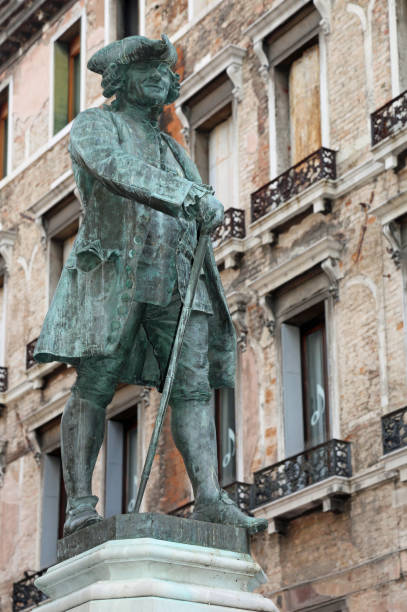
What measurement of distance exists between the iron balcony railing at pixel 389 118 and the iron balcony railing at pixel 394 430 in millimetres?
3191

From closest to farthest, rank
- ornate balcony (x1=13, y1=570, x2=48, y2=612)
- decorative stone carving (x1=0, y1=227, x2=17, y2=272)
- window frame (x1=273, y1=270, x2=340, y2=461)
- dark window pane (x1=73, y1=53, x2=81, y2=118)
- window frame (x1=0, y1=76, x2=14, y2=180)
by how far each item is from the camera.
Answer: window frame (x1=273, y1=270, x2=340, y2=461) → ornate balcony (x1=13, y1=570, x2=48, y2=612) → dark window pane (x1=73, y1=53, x2=81, y2=118) → decorative stone carving (x1=0, y1=227, x2=17, y2=272) → window frame (x1=0, y1=76, x2=14, y2=180)

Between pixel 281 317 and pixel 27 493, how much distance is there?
6539 mm

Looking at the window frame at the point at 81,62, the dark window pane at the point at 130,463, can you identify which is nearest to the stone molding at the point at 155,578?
the dark window pane at the point at 130,463

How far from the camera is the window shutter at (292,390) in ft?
54.1

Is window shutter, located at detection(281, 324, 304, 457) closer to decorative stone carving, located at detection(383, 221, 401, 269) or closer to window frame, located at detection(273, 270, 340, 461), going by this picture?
window frame, located at detection(273, 270, 340, 461)

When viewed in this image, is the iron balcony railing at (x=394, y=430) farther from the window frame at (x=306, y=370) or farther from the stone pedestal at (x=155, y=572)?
the stone pedestal at (x=155, y=572)

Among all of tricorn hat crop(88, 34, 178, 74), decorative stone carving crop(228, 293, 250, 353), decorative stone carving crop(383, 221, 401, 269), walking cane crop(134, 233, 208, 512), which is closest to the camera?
walking cane crop(134, 233, 208, 512)

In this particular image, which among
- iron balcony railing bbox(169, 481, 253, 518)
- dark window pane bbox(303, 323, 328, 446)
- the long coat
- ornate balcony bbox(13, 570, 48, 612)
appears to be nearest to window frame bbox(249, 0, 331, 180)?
dark window pane bbox(303, 323, 328, 446)

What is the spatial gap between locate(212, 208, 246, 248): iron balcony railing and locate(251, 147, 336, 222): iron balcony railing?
0.30 m

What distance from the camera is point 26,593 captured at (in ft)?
67.7

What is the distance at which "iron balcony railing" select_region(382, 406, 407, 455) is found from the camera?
14.6 m

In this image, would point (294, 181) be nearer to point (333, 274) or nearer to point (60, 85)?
point (333, 274)

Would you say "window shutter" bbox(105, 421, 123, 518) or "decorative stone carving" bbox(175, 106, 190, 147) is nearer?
"decorative stone carving" bbox(175, 106, 190, 147)

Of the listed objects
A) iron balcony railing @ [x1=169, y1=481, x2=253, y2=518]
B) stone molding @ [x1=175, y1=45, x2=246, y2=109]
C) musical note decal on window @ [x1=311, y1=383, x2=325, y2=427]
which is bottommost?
iron balcony railing @ [x1=169, y1=481, x2=253, y2=518]
